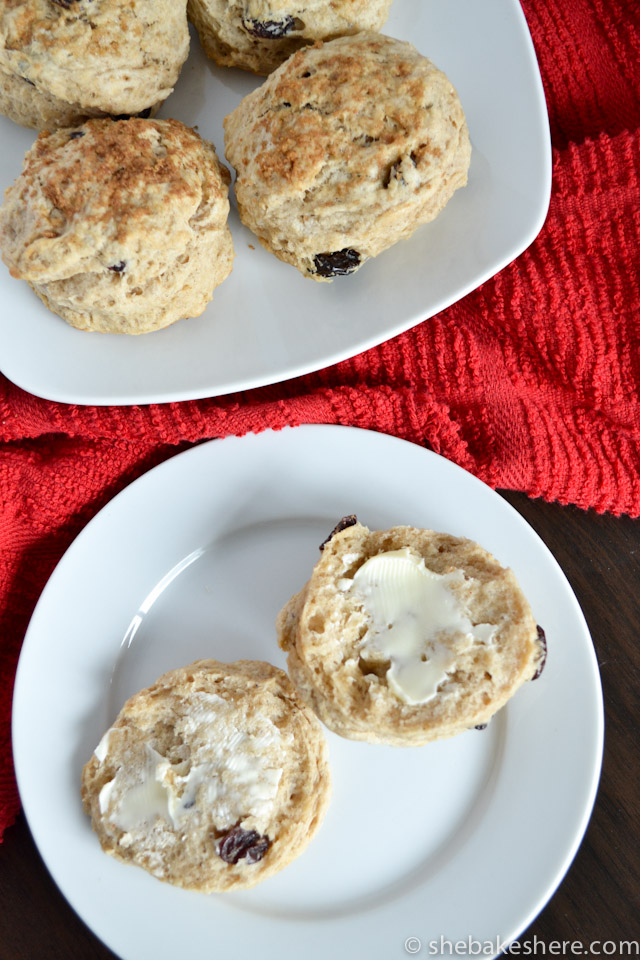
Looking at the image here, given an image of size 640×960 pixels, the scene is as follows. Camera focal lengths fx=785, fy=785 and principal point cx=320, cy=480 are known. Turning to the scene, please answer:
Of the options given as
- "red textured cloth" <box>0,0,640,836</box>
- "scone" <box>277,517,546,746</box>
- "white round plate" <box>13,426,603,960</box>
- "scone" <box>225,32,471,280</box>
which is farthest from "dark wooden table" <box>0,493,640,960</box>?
"scone" <box>225,32,471,280</box>

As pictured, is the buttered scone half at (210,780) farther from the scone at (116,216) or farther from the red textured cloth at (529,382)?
the scone at (116,216)

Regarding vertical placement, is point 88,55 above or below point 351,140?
above

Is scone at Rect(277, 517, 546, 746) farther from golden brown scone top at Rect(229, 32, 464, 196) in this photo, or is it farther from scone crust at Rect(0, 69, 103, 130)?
scone crust at Rect(0, 69, 103, 130)

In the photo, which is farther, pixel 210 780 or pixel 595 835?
pixel 595 835

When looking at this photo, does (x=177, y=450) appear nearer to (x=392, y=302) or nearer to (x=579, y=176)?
(x=392, y=302)

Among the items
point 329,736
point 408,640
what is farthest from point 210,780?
point 408,640

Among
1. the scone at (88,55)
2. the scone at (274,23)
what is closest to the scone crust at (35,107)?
the scone at (88,55)

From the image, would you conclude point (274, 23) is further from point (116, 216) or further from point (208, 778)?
point (208, 778)
